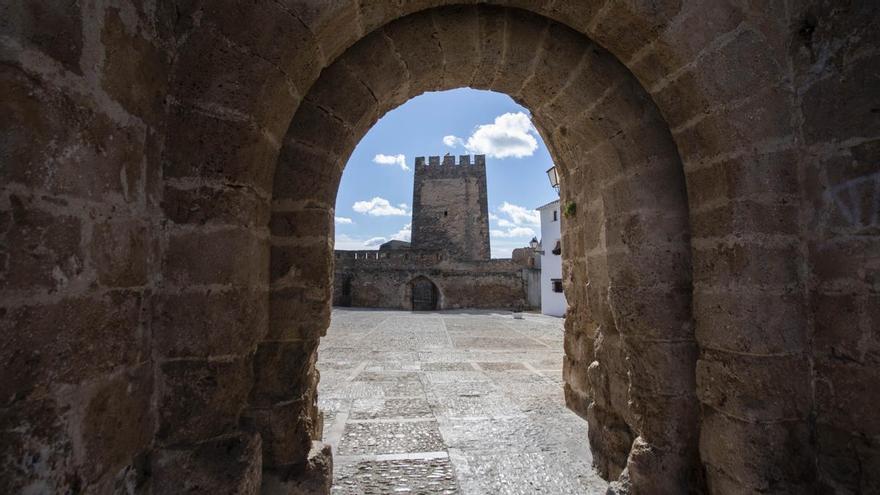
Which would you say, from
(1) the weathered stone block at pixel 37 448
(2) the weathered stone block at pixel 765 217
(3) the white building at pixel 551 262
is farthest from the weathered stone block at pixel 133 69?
(3) the white building at pixel 551 262

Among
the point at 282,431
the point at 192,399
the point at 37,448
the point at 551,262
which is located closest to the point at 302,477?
the point at 282,431

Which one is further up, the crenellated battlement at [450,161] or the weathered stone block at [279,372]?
the crenellated battlement at [450,161]

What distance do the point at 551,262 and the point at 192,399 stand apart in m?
16.6

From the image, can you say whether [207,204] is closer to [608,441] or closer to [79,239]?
[79,239]

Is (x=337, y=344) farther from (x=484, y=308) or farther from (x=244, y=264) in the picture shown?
(x=484, y=308)

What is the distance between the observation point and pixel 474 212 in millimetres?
26500

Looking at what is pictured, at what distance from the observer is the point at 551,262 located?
17188 millimetres

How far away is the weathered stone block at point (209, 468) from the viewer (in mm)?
1461

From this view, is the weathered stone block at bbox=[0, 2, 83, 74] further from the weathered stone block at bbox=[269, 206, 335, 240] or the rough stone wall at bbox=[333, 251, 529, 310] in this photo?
the rough stone wall at bbox=[333, 251, 529, 310]

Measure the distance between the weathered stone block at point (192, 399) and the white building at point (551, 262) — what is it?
49.1 ft

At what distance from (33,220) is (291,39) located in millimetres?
993

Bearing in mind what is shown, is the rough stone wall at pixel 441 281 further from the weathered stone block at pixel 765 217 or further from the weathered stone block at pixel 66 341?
the weathered stone block at pixel 66 341

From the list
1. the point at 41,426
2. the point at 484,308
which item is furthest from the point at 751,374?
the point at 484,308

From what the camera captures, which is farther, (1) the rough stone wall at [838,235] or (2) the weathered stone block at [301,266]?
(2) the weathered stone block at [301,266]
